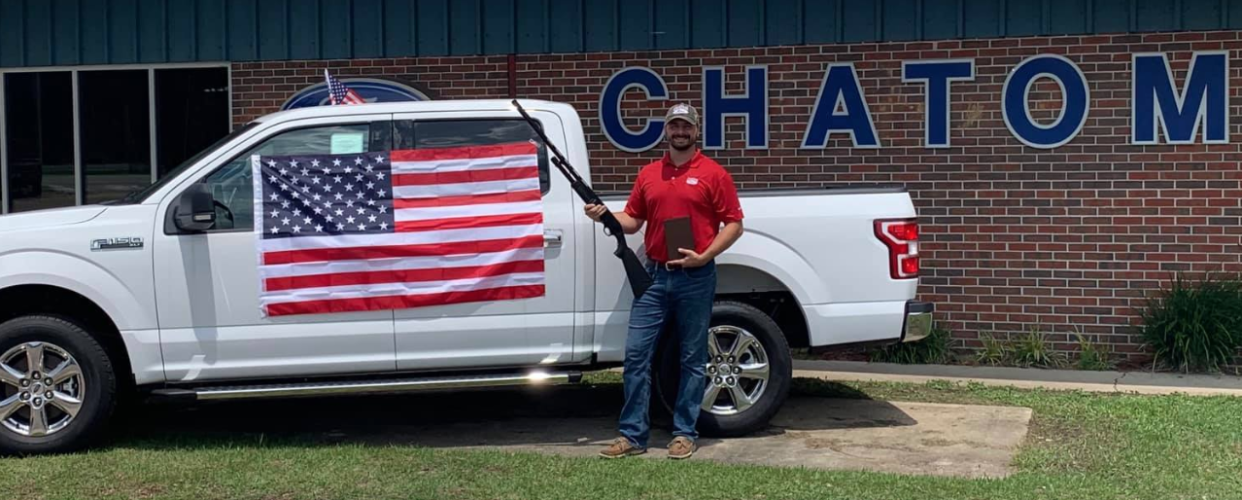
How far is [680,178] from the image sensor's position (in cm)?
697

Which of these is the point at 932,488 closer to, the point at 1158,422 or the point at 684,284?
the point at 684,284

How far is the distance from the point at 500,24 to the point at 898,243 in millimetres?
4828

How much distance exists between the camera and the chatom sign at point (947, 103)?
9.99 meters

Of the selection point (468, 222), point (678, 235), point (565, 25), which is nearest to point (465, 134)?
point (468, 222)

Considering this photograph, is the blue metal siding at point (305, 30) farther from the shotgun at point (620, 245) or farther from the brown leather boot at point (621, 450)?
the brown leather boot at point (621, 450)

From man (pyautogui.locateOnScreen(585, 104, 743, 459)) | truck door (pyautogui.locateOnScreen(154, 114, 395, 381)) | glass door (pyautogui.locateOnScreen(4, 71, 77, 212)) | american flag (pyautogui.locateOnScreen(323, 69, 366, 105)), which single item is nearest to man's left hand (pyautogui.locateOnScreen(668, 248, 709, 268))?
man (pyautogui.locateOnScreen(585, 104, 743, 459))

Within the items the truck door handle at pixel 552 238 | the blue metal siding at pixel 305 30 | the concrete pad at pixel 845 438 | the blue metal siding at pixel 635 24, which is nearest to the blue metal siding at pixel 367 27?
the blue metal siding at pixel 305 30

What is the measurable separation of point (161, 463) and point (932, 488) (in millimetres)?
3784

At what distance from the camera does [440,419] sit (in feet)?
26.7

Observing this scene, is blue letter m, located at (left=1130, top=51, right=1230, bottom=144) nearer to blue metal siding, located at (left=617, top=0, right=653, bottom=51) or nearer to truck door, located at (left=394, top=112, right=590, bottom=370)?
blue metal siding, located at (left=617, top=0, right=653, bottom=51)

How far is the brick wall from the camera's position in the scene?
33.0ft

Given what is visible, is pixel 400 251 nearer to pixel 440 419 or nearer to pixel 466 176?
pixel 466 176

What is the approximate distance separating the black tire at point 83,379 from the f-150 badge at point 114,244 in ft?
1.40

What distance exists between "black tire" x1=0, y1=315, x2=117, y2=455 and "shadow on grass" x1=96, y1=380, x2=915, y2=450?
386 millimetres
